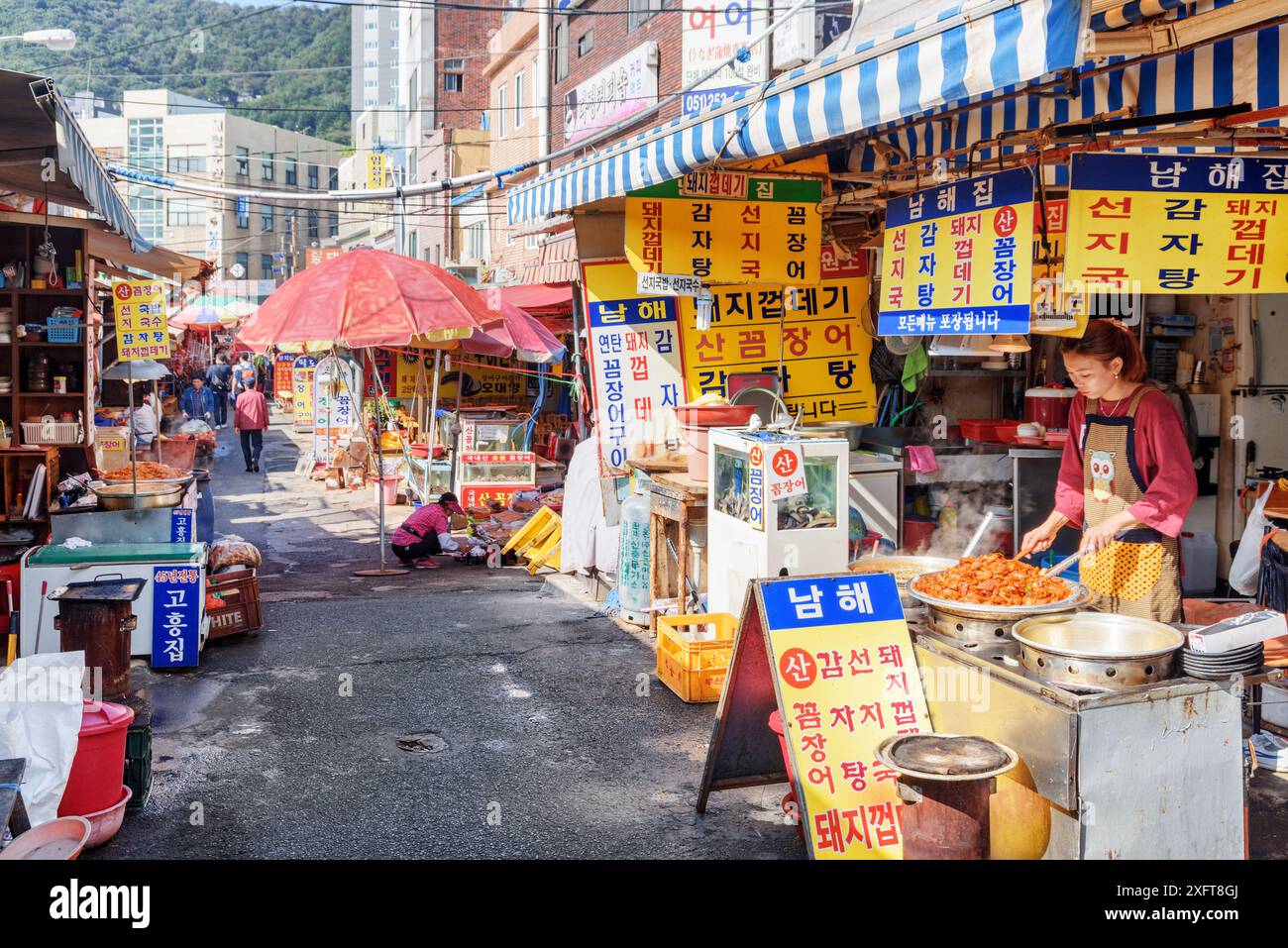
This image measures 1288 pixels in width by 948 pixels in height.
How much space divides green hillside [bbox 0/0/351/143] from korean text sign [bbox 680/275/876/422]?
3761cm

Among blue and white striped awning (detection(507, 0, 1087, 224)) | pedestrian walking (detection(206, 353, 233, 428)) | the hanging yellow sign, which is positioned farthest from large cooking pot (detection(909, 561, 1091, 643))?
the hanging yellow sign

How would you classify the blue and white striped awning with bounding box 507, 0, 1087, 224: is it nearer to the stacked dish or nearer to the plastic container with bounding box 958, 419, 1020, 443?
the stacked dish

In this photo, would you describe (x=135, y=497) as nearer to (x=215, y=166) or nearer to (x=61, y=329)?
(x=61, y=329)

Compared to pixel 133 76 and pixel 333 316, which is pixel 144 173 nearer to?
pixel 333 316

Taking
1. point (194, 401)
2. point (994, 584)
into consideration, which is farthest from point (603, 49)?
point (994, 584)

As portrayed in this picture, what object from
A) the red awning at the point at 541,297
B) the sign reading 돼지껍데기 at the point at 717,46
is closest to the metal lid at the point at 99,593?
the red awning at the point at 541,297

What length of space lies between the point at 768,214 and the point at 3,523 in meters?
7.20

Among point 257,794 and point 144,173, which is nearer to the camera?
point 257,794

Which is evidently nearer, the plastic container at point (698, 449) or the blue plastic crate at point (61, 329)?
the plastic container at point (698, 449)

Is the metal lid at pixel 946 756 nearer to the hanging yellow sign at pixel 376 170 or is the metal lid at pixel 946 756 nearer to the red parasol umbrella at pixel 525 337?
the red parasol umbrella at pixel 525 337

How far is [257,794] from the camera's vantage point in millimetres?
5730

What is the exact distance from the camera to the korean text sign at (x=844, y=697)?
459 cm

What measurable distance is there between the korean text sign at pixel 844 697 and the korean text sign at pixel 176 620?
16.4 ft
